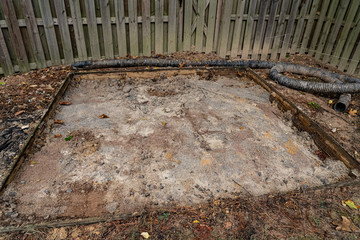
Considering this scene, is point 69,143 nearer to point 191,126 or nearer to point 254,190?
point 191,126

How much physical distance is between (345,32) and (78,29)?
5.86m

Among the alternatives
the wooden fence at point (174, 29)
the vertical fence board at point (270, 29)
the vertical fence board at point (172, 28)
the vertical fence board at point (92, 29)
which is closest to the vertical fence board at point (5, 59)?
the wooden fence at point (174, 29)

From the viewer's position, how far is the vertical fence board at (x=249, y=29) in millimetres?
5512

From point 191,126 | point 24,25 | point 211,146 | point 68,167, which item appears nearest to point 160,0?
point 24,25

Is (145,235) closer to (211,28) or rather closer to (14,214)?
(14,214)

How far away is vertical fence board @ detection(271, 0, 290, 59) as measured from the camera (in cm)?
566

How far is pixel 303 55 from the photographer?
6.38 m

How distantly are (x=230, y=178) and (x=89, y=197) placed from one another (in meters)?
1.39

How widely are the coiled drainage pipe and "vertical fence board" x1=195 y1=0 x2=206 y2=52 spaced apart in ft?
→ 1.93

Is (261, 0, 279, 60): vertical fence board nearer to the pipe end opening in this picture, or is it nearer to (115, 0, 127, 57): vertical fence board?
the pipe end opening

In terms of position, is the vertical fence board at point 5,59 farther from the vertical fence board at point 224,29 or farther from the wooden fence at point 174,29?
the vertical fence board at point 224,29

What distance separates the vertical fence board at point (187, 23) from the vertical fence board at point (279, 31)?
2.21 m

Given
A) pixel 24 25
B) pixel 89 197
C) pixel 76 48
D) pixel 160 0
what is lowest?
pixel 89 197

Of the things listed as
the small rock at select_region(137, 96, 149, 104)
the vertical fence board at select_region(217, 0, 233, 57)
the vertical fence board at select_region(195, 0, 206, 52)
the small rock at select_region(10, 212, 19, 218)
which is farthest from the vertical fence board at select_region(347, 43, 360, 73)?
the small rock at select_region(10, 212, 19, 218)
